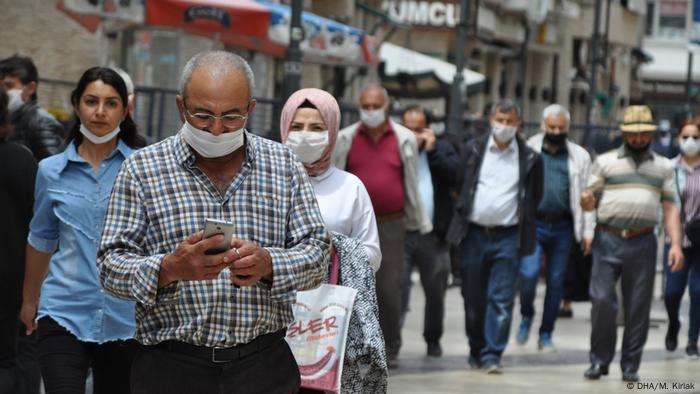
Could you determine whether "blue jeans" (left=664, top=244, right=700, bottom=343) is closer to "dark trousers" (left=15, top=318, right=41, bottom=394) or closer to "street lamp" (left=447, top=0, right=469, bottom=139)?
"dark trousers" (left=15, top=318, right=41, bottom=394)

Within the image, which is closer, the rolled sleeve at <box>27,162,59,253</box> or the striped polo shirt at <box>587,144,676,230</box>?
the rolled sleeve at <box>27,162,59,253</box>

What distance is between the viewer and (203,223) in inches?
200

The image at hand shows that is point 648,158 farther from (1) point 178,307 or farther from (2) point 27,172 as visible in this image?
(1) point 178,307

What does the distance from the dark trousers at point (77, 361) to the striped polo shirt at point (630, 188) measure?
19.5ft

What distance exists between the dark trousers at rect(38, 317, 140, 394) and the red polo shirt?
4978 millimetres

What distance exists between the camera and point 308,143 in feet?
24.0

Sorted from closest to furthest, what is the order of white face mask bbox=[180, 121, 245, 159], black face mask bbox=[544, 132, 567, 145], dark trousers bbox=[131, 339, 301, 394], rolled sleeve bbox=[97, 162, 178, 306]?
rolled sleeve bbox=[97, 162, 178, 306]
white face mask bbox=[180, 121, 245, 159]
dark trousers bbox=[131, 339, 301, 394]
black face mask bbox=[544, 132, 567, 145]

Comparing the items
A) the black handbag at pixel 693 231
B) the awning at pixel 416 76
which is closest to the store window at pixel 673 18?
the awning at pixel 416 76

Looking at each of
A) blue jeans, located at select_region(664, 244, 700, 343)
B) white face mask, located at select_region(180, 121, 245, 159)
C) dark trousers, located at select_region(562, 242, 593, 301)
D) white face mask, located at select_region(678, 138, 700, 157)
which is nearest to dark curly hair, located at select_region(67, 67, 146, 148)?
white face mask, located at select_region(180, 121, 245, 159)

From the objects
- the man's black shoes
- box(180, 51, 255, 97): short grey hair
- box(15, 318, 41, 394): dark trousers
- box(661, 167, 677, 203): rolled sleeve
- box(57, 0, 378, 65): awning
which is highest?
box(57, 0, 378, 65): awning

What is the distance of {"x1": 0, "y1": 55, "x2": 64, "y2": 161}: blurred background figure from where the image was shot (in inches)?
381

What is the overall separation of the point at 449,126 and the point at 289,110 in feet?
46.8

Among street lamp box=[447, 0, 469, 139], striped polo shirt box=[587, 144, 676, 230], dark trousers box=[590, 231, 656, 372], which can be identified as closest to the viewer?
striped polo shirt box=[587, 144, 676, 230]

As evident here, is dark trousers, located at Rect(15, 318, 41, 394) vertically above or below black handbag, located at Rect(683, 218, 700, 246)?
below
